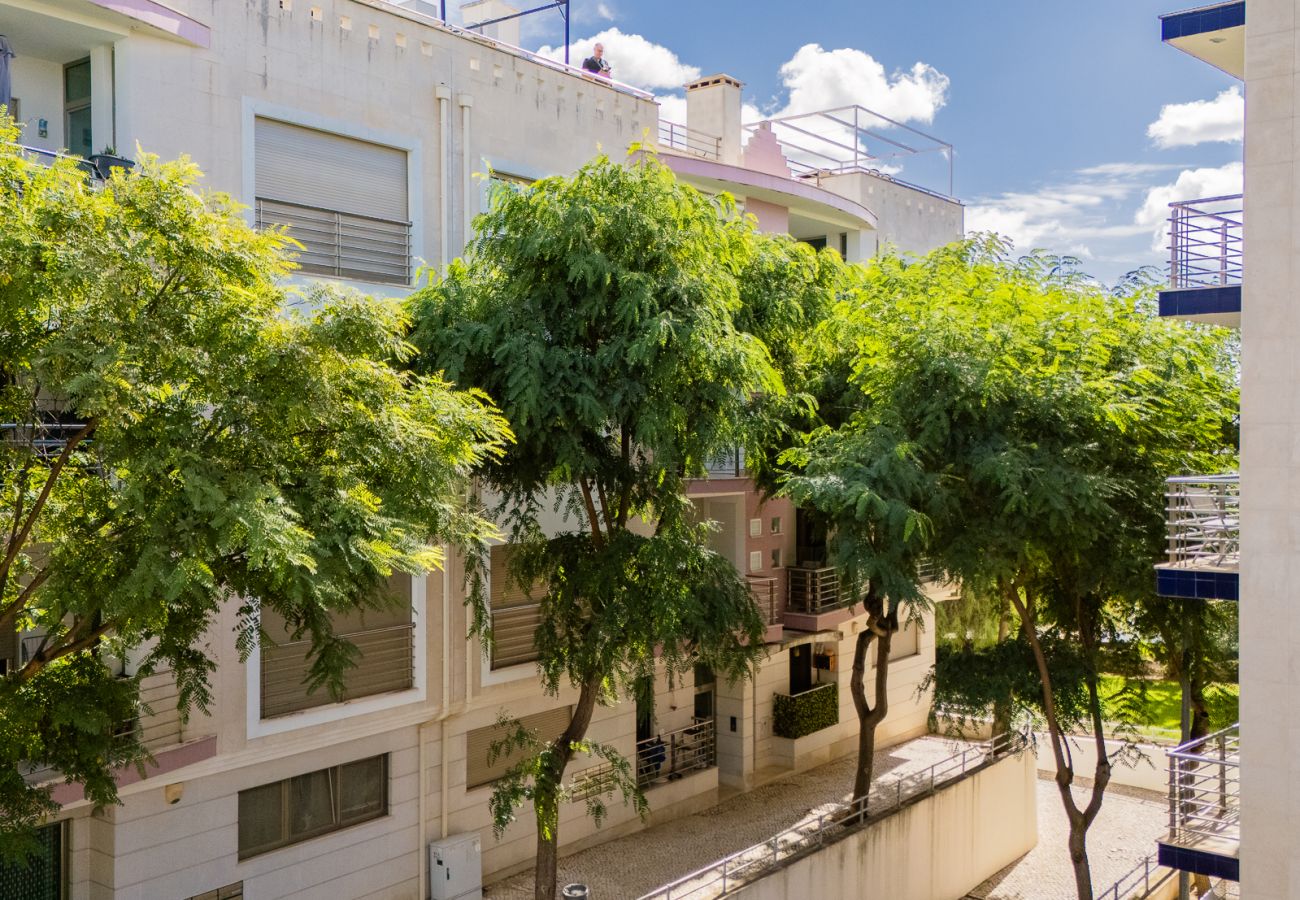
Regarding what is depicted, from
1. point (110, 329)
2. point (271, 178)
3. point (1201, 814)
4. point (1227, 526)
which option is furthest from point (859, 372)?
point (110, 329)

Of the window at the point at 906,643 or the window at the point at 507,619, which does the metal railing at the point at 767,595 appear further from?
the window at the point at 906,643

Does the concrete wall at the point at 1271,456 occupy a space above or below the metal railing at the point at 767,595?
above

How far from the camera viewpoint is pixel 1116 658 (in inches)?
781

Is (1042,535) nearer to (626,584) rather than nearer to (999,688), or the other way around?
(999,688)

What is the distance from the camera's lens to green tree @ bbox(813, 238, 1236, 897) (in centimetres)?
1482

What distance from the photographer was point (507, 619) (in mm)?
16828

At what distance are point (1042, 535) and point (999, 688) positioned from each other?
3652 millimetres

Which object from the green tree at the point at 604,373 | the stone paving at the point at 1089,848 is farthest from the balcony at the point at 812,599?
the green tree at the point at 604,373

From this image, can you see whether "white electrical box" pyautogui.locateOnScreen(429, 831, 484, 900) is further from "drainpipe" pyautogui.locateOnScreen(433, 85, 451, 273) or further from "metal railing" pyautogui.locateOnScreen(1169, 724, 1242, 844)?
"metal railing" pyautogui.locateOnScreen(1169, 724, 1242, 844)

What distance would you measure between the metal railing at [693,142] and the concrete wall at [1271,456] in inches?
490

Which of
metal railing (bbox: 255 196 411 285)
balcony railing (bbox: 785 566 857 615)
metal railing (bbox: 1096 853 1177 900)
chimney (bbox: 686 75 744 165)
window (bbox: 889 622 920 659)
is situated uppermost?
chimney (bbox: 686 75 744 165)

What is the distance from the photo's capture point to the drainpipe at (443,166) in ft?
51.5

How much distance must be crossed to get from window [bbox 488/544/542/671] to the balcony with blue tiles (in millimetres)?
10682

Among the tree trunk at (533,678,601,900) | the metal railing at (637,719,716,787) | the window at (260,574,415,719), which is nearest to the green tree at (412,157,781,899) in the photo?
the tree trunk at (533,678,601,900)
